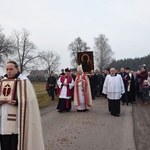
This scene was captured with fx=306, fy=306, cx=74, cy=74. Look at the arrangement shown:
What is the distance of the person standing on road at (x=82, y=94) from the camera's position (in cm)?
1324

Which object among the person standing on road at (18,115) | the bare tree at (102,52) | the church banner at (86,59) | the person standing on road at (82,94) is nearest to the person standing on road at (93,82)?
the church banner at (86,59)

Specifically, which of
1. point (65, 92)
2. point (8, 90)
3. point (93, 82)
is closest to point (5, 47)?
point (93, 82)

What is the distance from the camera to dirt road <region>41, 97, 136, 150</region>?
25.0ft

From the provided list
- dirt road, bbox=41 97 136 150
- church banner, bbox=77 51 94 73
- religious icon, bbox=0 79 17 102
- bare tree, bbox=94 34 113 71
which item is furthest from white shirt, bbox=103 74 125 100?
bare tree, bbox=94 34 113 71

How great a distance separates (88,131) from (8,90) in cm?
449

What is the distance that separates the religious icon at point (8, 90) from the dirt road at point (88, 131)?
8.98 ft

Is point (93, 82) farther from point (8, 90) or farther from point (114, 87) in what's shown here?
point (8, 90)

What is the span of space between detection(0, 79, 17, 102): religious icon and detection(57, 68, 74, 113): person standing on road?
8.00 meters

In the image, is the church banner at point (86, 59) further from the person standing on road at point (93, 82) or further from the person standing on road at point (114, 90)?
the person standing on road at point (114, 90)

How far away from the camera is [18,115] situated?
5059 mm

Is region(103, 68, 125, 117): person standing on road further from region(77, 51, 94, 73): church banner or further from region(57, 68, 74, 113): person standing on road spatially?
region(77, 51, 94, 73): church banner

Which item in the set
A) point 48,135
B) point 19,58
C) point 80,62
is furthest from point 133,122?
point 19,58

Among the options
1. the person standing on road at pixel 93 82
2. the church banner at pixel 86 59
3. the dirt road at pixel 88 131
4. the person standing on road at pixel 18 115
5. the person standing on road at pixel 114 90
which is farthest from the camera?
the person standing on road at pixel 93 82

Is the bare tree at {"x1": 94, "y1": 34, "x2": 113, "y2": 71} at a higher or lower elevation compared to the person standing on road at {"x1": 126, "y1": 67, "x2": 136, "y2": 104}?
higher
